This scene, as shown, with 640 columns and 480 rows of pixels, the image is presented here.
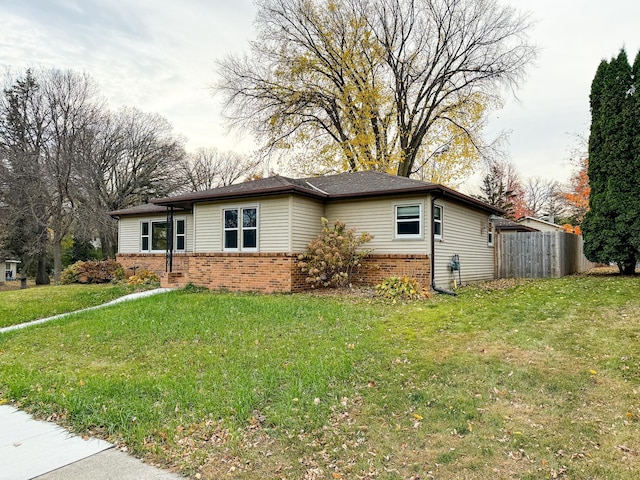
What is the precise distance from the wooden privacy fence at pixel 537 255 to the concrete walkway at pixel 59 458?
1602cm

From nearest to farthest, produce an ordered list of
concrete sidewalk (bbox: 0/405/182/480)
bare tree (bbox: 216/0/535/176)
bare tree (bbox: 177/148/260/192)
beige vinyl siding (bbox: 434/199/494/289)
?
concrete sidewalk (bbox: 0/405/182/480)
beige vinyl siding (bbox: 434/199/494/289)
bare tree (bbox: 216/0/535/176)
bare tree (bbox: 177/148/260/192)

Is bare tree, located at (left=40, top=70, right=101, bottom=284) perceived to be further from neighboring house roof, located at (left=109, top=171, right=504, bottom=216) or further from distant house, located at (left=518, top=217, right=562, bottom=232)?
distant house, located at (left=518, top=217, right=562, bottom=232)

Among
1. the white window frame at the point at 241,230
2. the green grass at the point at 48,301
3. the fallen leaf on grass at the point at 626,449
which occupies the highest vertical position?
the white window frame at the point at 241,230

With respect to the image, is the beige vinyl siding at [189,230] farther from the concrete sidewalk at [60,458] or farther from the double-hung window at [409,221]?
the concrete sidewalk at [60,458]

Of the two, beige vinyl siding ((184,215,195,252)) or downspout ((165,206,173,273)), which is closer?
downspout ((165,206,173,273))

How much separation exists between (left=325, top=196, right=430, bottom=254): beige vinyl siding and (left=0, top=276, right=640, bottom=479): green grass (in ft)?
14.3

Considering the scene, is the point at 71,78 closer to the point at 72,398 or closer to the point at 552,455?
the point at 72,398

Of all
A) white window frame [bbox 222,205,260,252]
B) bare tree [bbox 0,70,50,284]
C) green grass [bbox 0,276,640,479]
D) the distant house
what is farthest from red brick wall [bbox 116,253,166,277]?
the distant house

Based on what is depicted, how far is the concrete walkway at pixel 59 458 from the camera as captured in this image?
10.7 ft

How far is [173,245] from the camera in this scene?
1817 centimetres

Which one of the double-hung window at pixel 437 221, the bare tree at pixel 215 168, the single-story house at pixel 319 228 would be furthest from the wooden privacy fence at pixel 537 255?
the bare tree at pixel 215 168

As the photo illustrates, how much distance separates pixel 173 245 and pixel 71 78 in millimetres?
12310

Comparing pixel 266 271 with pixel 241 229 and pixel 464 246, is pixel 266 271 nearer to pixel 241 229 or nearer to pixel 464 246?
pixel 241 229

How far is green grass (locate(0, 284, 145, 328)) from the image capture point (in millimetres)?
10695
